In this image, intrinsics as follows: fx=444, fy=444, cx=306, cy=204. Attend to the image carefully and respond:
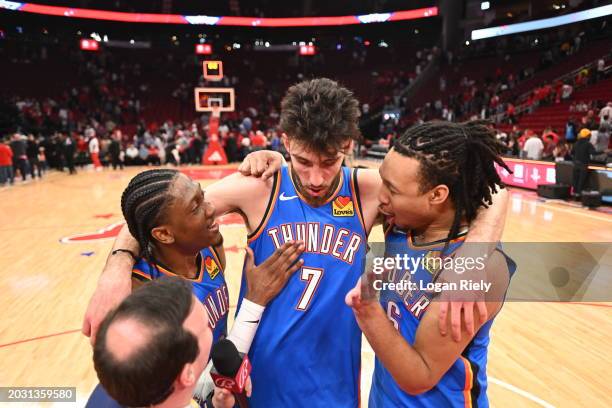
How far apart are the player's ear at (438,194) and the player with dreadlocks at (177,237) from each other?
1.69ft

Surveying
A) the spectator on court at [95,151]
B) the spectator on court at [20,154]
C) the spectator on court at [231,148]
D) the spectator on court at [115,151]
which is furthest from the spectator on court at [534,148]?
the spectator on court at [95,151]

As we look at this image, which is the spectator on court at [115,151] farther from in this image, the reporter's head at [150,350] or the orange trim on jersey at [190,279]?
the reporter's head at [150,350]

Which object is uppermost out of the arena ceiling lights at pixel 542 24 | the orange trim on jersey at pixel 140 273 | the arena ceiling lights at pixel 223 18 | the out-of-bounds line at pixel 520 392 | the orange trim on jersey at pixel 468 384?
Answer: the arena ceiling lights at pixel 223 18

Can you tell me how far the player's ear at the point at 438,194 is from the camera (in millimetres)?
1473

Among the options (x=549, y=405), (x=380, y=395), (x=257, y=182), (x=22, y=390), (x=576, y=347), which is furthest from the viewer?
(x=576, y=347)

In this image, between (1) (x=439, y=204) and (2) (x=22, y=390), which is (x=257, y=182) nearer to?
(1) (x=439, y=204)

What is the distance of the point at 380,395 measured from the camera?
1671 mm

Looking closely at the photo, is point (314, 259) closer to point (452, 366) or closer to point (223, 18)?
point (452, 366)

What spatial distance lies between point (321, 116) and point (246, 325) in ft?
2.72

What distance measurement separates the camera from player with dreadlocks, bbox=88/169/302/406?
1.64 meters

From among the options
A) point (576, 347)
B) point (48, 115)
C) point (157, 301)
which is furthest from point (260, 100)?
point (157, 301)

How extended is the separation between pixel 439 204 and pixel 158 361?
3.26ft

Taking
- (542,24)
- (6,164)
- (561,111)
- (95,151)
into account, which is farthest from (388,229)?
(542,24)

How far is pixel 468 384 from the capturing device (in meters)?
1.48
